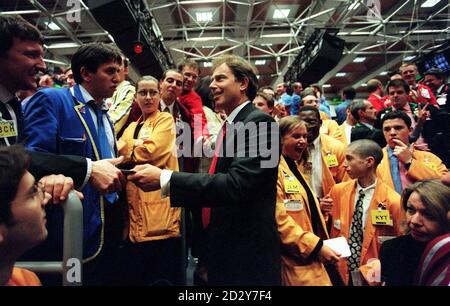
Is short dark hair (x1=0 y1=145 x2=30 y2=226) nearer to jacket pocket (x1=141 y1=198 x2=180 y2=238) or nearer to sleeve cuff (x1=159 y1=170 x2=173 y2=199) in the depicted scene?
sleeve cuff (x1=159 y1=170 x2=173 y2=199)

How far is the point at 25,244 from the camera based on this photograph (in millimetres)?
680

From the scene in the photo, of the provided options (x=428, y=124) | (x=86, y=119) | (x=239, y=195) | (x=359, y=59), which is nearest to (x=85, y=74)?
(x=86, y=119)

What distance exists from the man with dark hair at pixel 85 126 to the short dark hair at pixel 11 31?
0.53 feet

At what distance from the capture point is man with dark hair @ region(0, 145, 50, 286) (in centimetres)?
65

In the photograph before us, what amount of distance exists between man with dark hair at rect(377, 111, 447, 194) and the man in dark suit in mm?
1076

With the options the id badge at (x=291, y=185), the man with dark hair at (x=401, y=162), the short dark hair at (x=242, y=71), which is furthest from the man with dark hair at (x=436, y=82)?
the short dark hair at (x=242, y=71)

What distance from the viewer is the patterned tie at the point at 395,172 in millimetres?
1876

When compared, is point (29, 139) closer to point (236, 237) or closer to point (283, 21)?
point (236, 237)

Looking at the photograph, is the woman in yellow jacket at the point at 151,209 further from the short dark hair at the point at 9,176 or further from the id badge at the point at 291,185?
the short dark hair at the point at 9,176

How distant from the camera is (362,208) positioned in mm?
1718

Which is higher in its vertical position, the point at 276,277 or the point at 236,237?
the point at 236,237

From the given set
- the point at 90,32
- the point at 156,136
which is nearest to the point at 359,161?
the point at 156,136

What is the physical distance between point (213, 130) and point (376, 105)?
6.32 feet

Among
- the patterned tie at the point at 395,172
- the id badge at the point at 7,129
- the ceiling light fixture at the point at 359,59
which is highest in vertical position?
the ceiling light fixture at the point at 359,59
